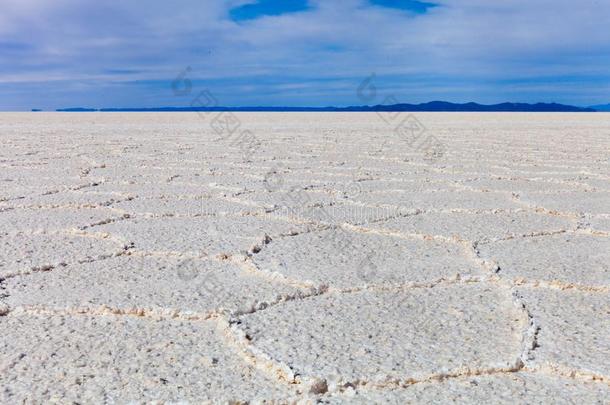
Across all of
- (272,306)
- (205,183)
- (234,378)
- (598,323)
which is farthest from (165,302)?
(205,183)

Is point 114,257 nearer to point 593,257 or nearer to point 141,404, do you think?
point 141,404

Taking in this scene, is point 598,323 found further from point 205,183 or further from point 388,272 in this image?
point 205,183

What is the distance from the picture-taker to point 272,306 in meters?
1.59

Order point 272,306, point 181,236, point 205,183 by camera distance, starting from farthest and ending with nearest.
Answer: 1. point 205,183
2. point 181,236
3. point 272,306

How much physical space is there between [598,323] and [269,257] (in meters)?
0.88

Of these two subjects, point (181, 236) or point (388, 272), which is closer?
point (388, 272)

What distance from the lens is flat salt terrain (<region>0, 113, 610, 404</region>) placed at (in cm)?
121

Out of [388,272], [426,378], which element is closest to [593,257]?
[388,272]

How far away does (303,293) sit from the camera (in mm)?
1692

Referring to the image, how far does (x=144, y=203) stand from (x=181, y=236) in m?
0.73

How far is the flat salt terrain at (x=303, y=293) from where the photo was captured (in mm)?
1210

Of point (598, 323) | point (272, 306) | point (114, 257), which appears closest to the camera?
point (598, 323)

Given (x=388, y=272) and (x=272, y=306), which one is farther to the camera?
(x=388, y=272)

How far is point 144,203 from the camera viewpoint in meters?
2.99
